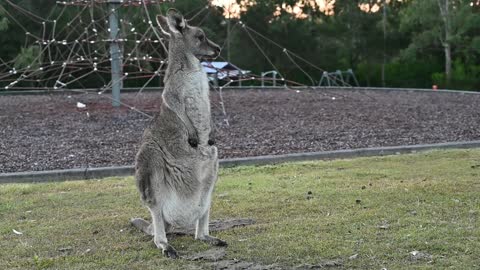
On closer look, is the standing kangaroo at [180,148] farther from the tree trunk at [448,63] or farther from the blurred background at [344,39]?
the tree trunk at [448,63]

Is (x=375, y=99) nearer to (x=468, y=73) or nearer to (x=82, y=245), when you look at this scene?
(x=468, y=73)

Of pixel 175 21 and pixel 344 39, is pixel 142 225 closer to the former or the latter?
pixel 175 21

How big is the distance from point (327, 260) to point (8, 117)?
11.9 metres

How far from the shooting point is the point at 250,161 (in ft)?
29.0

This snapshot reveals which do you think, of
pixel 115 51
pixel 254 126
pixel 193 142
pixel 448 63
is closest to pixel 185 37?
pixel 193 142

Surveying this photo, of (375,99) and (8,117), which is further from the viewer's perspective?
(375,99)

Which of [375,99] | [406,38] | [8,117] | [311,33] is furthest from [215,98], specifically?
[406,38]

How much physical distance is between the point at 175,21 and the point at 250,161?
4316 millimetres

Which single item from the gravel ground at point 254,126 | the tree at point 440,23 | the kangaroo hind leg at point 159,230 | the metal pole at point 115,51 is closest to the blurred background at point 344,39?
the tree at point 440,23

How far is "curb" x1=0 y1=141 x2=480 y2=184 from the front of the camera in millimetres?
8148

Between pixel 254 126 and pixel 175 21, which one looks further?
pixel 254 126

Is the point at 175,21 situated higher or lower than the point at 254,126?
higher

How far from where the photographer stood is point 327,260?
14.1ft

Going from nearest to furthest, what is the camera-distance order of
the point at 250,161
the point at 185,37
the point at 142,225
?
the point at 185,37 → the point at 142,225 → the point at 250,161
